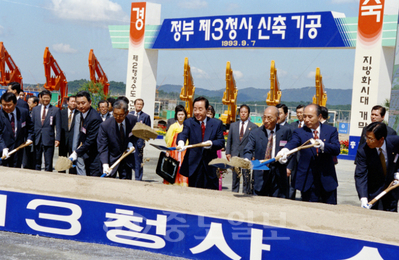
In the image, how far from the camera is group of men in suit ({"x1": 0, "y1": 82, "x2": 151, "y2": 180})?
507 centimetres

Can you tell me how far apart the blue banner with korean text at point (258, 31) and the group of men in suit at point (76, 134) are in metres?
7.99

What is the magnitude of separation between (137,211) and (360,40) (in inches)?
454

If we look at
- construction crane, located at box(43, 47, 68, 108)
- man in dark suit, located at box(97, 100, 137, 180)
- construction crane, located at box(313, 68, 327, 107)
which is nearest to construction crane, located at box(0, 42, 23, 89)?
construction crane, located at box(43, 47, 68, 108)

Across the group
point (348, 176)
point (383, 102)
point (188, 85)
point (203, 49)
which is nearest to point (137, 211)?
point (348, 176)

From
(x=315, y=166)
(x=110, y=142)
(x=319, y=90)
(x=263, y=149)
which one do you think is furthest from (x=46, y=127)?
(x=319, y=90)

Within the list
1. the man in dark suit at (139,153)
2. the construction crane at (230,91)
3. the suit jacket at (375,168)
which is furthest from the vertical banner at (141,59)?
the suit jacket at (375,168)

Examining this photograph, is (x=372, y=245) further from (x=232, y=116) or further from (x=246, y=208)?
(x=232, y=116)

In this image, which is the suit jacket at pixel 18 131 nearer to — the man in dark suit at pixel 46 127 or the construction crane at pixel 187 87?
the man in dark suit at pixel 46 127

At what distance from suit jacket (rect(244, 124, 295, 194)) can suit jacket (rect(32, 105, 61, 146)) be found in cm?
361

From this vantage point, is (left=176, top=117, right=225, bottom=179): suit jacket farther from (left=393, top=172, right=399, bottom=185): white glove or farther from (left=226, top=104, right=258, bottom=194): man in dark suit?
(left=393, top=172, right=399, bottom=185): white glove

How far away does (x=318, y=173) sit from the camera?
443cm

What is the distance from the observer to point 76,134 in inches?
253

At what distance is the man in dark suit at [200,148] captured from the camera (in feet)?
16.8

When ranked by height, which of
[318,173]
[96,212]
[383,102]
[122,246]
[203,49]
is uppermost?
[203,49]
